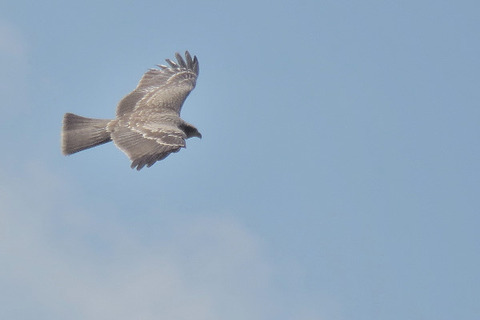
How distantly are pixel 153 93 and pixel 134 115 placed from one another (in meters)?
2.62

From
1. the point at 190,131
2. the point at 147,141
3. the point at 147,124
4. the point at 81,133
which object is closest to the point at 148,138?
the point at 147,141

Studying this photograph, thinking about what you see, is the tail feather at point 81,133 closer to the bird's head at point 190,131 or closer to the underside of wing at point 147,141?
the underside of wing at point 147,141

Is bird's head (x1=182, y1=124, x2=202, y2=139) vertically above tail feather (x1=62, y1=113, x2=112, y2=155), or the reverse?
bird's head (x1=182, y1=124, x2=202, y2=139)

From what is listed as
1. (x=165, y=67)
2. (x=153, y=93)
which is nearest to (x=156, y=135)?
(x=153, y=93)

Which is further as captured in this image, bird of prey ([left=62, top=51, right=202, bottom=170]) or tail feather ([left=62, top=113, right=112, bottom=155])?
tail feather ([left=62, top=113, right=112, bottom=155])

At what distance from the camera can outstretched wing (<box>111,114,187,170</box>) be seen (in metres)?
27.3

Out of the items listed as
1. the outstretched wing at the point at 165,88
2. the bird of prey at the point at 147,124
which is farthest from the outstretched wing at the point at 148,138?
the outstretched wing at the point at 165,88

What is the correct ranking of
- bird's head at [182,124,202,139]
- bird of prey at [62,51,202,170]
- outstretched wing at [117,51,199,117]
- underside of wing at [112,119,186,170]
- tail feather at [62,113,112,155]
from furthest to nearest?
outstretched wing at [117,51,199,117]
bird's head at [182,124,202,139]
tail feather at [62,113,112,155]
bird of prey at [62,51,202,170]
underside of wing at [112,119,186,170]

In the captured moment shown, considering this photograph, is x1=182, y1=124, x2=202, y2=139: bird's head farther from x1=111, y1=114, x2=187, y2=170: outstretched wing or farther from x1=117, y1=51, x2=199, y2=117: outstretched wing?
x1=117, y1=51, x2=199, y2=117: outstretched wing

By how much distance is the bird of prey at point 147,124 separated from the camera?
27828 mm

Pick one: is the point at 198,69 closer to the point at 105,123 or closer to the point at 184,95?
the point at 184,95

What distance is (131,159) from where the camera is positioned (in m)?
27.3

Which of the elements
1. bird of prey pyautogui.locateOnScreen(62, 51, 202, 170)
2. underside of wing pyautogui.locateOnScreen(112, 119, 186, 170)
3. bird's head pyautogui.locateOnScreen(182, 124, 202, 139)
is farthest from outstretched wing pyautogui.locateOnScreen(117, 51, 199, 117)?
underside of wing pyautogui.locateOnScreen(112, 119, 186, 170)

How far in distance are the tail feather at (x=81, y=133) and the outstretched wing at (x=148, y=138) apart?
412 mm
